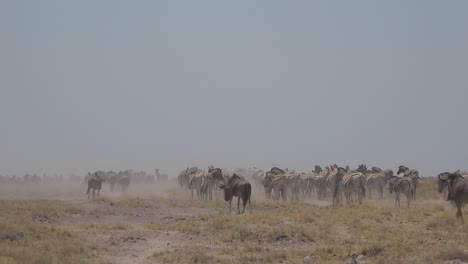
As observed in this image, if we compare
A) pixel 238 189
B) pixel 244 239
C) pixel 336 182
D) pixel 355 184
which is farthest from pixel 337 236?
pixel 336 182

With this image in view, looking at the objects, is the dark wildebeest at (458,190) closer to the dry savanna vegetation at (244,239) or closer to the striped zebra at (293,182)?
the dry savanna vegetation at (244,239)

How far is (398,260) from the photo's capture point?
622 inches

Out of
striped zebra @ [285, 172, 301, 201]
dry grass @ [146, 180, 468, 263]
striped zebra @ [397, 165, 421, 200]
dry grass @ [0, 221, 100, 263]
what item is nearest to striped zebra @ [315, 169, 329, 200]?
striped zebra @ [285, 172, 301, 201]

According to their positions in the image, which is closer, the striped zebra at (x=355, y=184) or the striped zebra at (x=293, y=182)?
the striped zebra at (x=355, y=184)

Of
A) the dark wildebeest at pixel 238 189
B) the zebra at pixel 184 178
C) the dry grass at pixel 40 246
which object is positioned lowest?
the dry grass at pixel 40 246

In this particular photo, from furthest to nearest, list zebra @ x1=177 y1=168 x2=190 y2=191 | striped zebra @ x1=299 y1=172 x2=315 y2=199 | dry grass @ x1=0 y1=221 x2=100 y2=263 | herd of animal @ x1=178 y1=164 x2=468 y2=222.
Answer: zebra @ x1=177 y1=168 x2=190 y2=191, striped zebra @ x1=299 y1=172 x2=315 y2=199, herd of animal @ x1=178 y1=164 x2=468 y2=222, dry grass @ x1=0 y1=221 x2=100 y2=263

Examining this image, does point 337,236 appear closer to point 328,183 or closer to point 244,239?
point 244,239

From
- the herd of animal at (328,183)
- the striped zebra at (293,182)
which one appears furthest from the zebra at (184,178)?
the striped zebra at (293,182)

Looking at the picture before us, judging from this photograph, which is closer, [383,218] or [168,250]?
[168,250]

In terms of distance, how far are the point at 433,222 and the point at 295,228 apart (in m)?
6.16

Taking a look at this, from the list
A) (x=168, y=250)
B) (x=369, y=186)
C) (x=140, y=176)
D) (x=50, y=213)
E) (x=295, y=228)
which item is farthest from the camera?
(x=140, y=176)

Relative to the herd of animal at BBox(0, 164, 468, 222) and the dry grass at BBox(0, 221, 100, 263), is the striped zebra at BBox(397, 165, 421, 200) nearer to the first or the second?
the herd of animal at BBox(0, 164, 468, 222)

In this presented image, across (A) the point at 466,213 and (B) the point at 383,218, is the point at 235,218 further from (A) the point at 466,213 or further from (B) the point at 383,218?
(A) the point at 466,213

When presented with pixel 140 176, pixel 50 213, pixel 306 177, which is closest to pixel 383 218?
pixel 50 213
